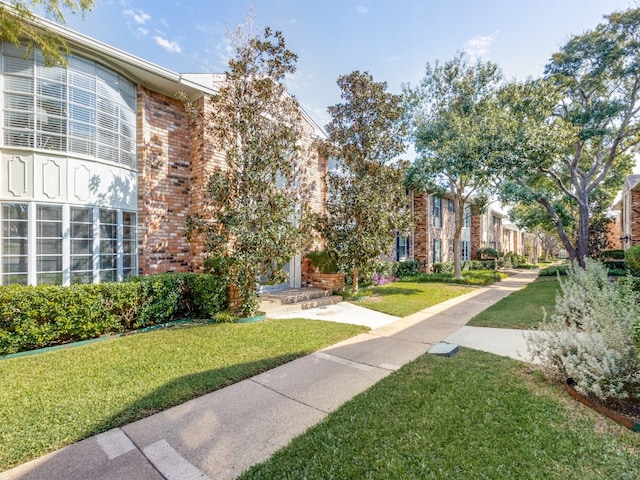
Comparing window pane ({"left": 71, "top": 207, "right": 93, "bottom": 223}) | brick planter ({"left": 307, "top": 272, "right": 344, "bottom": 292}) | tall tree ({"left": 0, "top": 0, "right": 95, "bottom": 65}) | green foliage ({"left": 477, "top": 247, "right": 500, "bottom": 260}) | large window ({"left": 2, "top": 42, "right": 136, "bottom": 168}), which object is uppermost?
tall tree ({"left": 0, "top": 0, "right": 95, "bottom": 65})

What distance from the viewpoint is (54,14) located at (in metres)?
5.85

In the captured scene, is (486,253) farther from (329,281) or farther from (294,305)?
(294,305)

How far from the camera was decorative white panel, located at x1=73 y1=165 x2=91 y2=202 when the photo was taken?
23.5ft

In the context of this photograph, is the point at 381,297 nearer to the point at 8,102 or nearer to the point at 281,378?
the point at 281,378

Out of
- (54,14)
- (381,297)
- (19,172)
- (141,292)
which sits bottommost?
(381,297)

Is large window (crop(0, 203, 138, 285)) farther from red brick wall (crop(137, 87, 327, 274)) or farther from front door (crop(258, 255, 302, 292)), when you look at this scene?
front door (crop(258, 255, 302, 292))

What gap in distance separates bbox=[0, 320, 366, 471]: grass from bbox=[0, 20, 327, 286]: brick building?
8.95ft

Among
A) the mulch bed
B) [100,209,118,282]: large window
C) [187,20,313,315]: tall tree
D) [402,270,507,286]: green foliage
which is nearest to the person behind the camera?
the mulch bed

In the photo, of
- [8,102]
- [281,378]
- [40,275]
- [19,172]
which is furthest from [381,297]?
[8,102]

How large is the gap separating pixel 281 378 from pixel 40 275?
19.7ft

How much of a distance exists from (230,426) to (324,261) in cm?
786

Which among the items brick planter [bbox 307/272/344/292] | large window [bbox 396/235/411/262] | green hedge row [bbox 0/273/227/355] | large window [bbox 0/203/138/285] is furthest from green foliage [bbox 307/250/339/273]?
large window [bbox 396/235/411/262]

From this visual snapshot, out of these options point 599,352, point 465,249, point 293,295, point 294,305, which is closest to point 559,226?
point 465,249

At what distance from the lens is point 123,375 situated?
4.30 metres
